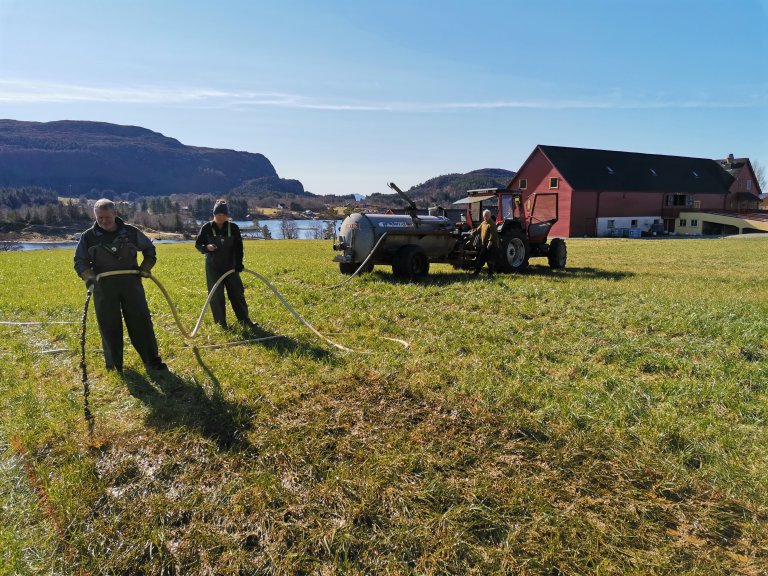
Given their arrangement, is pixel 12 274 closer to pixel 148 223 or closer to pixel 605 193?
pixel 605 193

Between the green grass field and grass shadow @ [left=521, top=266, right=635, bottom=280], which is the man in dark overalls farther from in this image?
grass shadow @ [left=521, top=266, right=635, bottom=280]

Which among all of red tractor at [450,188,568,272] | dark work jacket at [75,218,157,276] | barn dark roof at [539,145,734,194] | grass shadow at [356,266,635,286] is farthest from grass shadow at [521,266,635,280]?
barn dark roof at [539,145,734,194]

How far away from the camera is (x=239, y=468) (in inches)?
137

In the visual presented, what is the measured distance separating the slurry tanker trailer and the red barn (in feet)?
101

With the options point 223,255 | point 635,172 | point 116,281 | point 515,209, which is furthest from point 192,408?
point 635,172

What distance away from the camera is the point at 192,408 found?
4441mm

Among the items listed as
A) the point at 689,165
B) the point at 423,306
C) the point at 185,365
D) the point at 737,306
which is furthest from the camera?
the point at 689,165

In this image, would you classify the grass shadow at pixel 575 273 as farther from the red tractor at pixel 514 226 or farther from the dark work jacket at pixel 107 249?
the dark work jacket at pixel 107 249

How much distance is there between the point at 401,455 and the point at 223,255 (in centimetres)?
477

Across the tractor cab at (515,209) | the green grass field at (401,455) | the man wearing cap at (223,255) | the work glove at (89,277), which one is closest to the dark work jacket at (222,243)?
the man wearing cap at (223,255)

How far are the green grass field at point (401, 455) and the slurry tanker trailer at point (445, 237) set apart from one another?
5.12 m

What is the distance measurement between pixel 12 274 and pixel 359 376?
14.4 meters

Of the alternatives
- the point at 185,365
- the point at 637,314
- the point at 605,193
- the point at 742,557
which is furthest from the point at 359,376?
the point at 605,193

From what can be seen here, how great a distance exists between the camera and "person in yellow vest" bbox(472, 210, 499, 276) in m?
12.3
